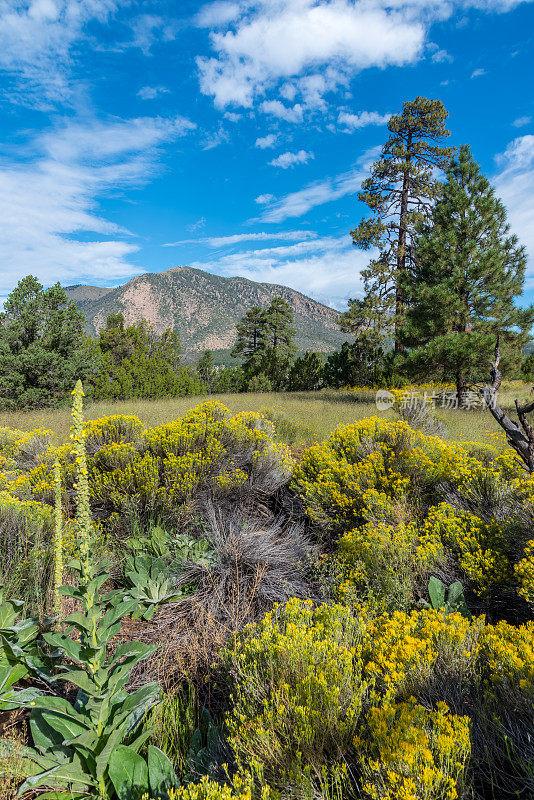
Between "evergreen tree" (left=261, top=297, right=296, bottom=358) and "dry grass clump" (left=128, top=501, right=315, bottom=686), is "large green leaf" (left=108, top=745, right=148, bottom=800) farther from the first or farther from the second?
"evergreen tree" (left=261, top=297, right=296, bottom=358)

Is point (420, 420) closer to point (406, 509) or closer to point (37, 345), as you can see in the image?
point (406, 509)

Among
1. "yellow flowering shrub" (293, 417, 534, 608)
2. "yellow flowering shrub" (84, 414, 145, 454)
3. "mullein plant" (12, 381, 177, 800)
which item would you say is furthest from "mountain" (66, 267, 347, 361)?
"mullein plant" (12, 381, 177, 800)

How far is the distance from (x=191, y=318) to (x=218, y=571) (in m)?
171

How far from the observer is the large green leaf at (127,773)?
1612mm

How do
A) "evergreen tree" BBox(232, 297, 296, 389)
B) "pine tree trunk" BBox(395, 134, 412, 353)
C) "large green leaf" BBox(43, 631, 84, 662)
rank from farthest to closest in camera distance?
1. "evergreen tree" BBox(232, 297, 296, 389)
2. "pine tree trunk" BBox(395, 134, 412, 353)
3. "large green leaf" BBox(43, 631, 84, 662)

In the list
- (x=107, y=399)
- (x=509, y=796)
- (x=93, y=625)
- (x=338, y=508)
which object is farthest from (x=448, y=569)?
(x=107, y=399)

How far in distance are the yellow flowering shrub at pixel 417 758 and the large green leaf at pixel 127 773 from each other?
0.99 meters

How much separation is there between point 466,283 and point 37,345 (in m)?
15.1

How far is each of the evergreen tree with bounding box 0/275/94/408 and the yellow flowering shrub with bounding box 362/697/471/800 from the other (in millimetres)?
14307

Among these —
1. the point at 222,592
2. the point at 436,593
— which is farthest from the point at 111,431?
the point at 436,593

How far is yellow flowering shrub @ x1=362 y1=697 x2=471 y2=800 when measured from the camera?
3.93 ft

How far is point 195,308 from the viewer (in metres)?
174

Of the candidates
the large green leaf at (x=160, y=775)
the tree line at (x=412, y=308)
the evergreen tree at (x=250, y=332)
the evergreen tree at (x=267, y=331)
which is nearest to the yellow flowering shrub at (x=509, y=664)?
the large green leaf at (x=160, y=775)

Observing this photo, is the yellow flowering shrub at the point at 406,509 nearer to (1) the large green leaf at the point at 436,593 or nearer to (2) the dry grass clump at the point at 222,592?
(1) the large green leaf at the point at 436,593
